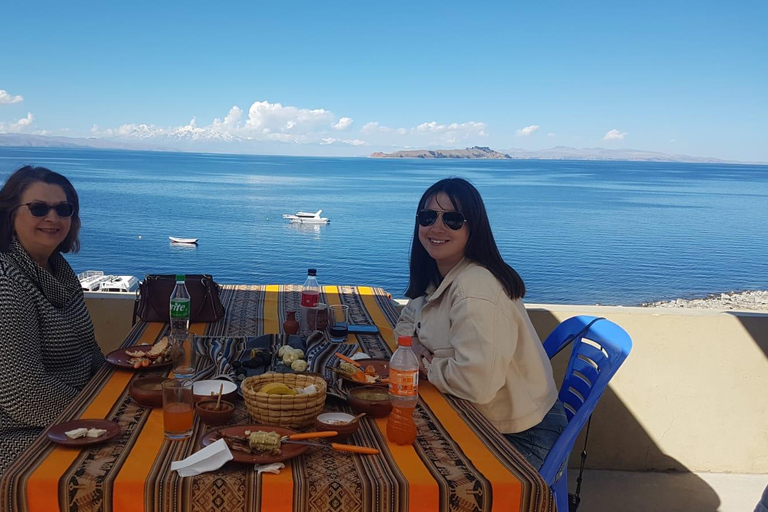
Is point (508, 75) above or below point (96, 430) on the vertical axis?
above

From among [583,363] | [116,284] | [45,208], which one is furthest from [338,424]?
[116,284]

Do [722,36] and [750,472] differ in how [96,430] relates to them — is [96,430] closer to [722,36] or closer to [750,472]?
[750,472]

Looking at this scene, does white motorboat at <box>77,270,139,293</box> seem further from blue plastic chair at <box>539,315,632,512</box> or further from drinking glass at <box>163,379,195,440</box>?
drinking glass at <box>163,379,195,440</box>

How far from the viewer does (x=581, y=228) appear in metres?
53.6

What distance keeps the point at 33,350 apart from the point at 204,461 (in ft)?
3.85

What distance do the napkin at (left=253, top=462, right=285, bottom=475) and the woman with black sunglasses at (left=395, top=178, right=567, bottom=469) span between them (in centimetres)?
83

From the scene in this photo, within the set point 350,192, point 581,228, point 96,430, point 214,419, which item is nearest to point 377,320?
point 214,419

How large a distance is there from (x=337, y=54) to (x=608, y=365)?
12415cm

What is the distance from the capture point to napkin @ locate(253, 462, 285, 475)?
1.58m

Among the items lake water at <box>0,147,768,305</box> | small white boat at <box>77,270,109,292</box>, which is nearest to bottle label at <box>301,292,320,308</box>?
small white boat at <box>77,270,109,292</box>

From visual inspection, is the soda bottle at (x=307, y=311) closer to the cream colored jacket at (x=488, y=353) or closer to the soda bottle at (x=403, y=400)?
the cream colored jacket at (x=488, y=353)

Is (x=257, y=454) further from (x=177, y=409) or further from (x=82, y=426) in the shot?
(x=82, y=426)

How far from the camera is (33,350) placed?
2.38 metres

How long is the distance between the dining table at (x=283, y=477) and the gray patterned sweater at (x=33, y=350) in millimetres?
415
